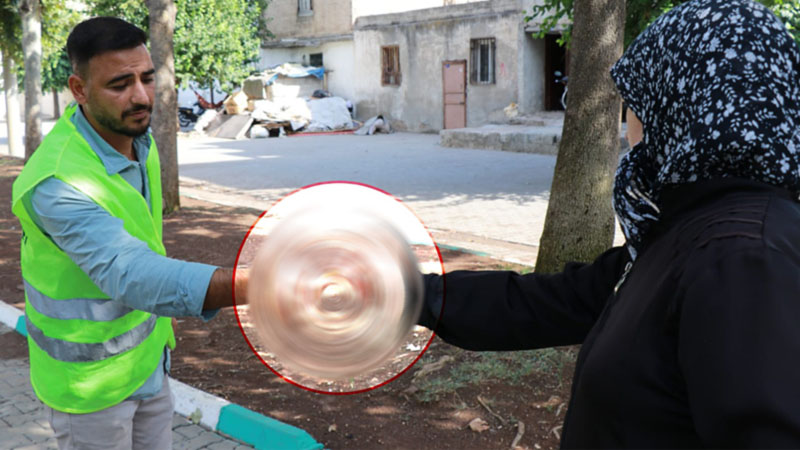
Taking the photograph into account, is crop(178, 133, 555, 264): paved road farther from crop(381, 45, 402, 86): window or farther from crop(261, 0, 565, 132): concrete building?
crop(381, 45, 402, 86): window

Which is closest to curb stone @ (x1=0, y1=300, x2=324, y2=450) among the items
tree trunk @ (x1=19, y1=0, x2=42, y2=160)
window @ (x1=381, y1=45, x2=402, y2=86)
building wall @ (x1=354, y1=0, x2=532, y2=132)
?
tree trunk @ (x1=19, y1=0, x2=42, y2=160)

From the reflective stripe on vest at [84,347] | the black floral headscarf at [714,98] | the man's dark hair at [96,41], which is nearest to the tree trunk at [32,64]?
the man's dark hair at [96,41]

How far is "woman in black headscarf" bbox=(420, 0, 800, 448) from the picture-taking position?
3.78ft

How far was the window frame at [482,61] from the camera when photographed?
2503cm

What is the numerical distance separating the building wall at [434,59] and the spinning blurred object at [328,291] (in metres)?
22.7

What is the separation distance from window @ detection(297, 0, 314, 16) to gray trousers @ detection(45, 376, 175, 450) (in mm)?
32794

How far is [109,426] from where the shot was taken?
2.43 meters

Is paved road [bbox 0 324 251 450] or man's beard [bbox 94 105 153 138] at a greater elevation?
man's beard [bbox 94 105 153 138]

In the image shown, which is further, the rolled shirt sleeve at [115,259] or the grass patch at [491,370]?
the grass patch at [491,370]

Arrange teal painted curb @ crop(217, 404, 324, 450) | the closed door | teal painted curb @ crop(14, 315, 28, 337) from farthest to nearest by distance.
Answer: the closed door
teal painted curb @ crop(14, 315, 28, 337)
teal painted curb @ crop(217, 404, 324, 450)

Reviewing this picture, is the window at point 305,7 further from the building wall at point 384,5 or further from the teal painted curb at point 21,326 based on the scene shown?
the teal painted curb at point 21,326

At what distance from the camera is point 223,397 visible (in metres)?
4.54

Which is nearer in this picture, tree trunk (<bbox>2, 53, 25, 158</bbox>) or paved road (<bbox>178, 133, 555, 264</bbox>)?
paved road (<bbox>178, 133, 555, 264</bbox>)

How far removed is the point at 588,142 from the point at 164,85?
6.37 metres
